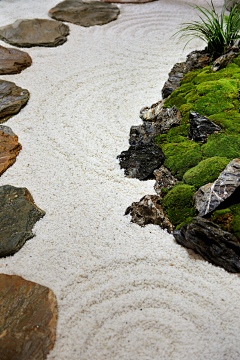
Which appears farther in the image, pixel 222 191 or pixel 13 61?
pixel 13 61

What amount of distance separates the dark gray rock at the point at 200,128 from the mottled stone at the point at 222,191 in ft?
2.63

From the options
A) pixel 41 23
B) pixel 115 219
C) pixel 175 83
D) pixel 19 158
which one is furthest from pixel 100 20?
pixel 115 219

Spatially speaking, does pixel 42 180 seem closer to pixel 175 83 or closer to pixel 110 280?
pixel 110 280

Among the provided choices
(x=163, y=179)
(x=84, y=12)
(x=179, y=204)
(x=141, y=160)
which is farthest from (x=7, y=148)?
(x=84, y=12)

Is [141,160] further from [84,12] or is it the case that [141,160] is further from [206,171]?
[84,12]

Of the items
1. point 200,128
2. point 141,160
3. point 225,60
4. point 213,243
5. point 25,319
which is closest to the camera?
point 25,319

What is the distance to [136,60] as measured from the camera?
5559 millimetres

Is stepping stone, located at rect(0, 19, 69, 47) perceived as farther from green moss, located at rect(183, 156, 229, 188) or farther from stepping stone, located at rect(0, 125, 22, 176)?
green moss, located at rect(183, 156, 229, 188)

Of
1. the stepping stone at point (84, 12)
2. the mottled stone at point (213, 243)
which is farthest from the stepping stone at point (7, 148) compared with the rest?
the stepping stone at point (84, 12)

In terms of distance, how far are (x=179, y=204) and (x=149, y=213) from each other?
1.09 feet

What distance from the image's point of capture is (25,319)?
1927mm

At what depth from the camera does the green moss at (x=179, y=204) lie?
2.60 metres

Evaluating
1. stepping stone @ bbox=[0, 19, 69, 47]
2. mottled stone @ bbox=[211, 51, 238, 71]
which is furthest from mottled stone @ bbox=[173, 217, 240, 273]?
stepping stone @ bbox=[0, 19, 69, 47]

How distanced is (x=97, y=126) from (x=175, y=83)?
1.73m
